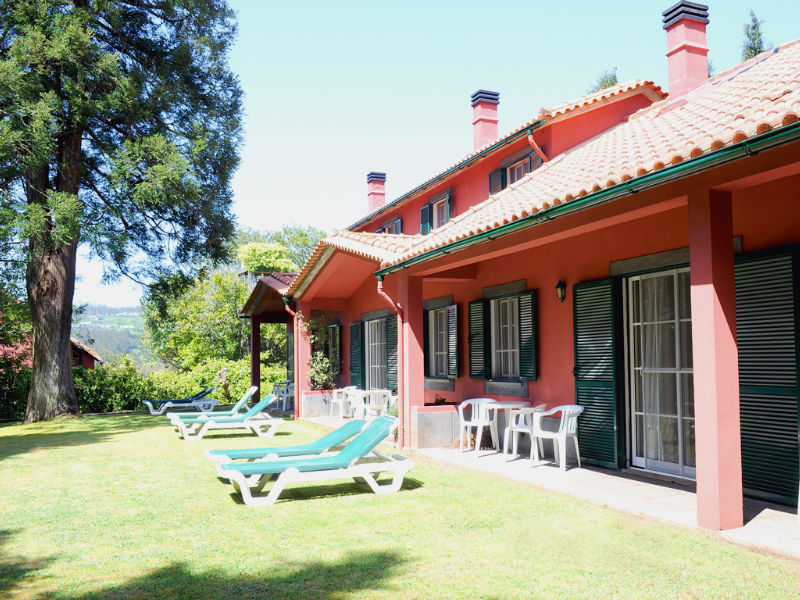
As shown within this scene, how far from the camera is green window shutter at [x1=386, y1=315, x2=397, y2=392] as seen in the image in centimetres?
1472

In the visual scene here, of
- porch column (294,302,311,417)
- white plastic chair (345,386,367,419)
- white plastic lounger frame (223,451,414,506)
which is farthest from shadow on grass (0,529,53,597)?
porch column (294,302,311,417)

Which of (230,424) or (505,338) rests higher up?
(505,338)

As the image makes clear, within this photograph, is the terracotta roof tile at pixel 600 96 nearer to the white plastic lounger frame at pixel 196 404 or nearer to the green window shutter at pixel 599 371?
the green window shutter at pixel 599 371

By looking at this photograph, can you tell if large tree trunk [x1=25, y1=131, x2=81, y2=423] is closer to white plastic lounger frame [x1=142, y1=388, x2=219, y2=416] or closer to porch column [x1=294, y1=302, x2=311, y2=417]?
white plastic lounger frame [x1=142, y1=388, x2=219, y2=416]

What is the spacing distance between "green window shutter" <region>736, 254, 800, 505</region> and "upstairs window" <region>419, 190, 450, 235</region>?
9.16 meters

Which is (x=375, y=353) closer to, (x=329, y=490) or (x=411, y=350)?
(x=411, y=350)

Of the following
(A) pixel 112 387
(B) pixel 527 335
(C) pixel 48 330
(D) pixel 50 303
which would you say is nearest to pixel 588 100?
(B) pixel 527 335

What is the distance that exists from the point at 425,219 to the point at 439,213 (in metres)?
0.64

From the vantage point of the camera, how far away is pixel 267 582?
4566 millimetres

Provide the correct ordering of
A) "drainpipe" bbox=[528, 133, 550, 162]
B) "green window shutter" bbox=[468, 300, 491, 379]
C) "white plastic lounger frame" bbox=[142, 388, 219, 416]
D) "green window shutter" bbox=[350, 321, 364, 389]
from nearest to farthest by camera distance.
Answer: "green window shutter" bbox=[468, 300, 491, 379] → "drainpipe" bbox=[528, 133, 550, 162] → "green window shutter" bbox=[350, 321, 364, 389] → "white plastic lounger frame" bbox=[142, 388, 219, 416]

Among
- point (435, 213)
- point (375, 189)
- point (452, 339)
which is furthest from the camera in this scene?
point (375, 189)

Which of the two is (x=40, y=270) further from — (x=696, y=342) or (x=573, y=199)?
(x=696, y=342)

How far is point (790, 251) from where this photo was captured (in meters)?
Answer: 6.12

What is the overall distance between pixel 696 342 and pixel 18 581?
17.7 feet
